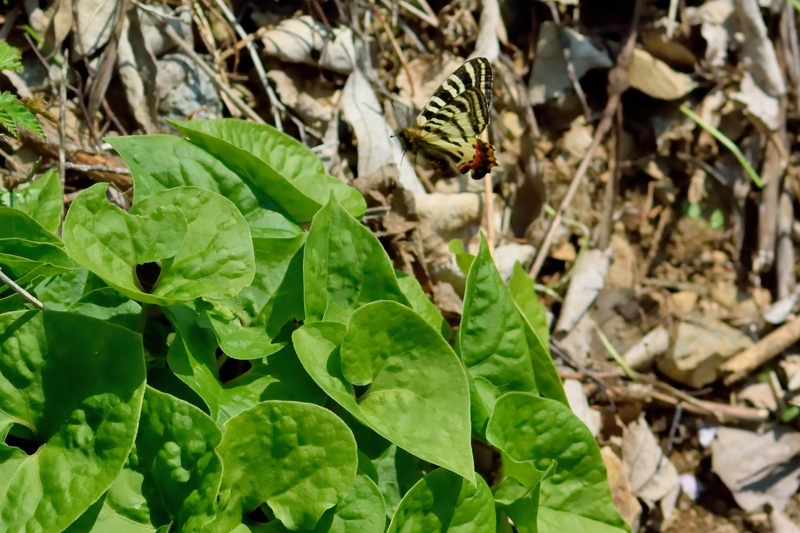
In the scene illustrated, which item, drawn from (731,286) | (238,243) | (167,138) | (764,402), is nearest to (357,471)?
(238,243)

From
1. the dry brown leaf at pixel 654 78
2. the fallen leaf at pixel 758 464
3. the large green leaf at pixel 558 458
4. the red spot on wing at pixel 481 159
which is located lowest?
the fallen leaf at pixel 758 464

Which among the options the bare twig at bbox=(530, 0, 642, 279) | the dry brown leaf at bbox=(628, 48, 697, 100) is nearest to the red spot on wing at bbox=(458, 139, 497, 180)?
the bare twig at bbox=(530, 0, 642, 279)

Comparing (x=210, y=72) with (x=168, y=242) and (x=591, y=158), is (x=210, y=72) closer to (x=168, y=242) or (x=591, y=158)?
(x=168, y=242)

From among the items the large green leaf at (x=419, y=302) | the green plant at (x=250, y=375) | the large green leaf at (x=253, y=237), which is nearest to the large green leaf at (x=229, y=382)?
the green plant at (x=250, y=375)

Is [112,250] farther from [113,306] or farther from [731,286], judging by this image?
[731,286]

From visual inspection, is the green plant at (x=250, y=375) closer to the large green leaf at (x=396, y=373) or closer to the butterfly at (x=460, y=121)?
the large green leaf at (x=396, y=373)

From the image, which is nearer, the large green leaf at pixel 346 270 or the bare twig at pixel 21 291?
the bare twig at pixel 21 291

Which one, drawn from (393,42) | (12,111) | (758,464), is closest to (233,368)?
(12,111)

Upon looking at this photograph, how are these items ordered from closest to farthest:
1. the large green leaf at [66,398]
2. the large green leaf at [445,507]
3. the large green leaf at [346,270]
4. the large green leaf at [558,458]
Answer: the large green leaf at [66,398] → the large green leaf at [445,507] → the large green leaf at [346,270] → the large green leaf at [558,458]
